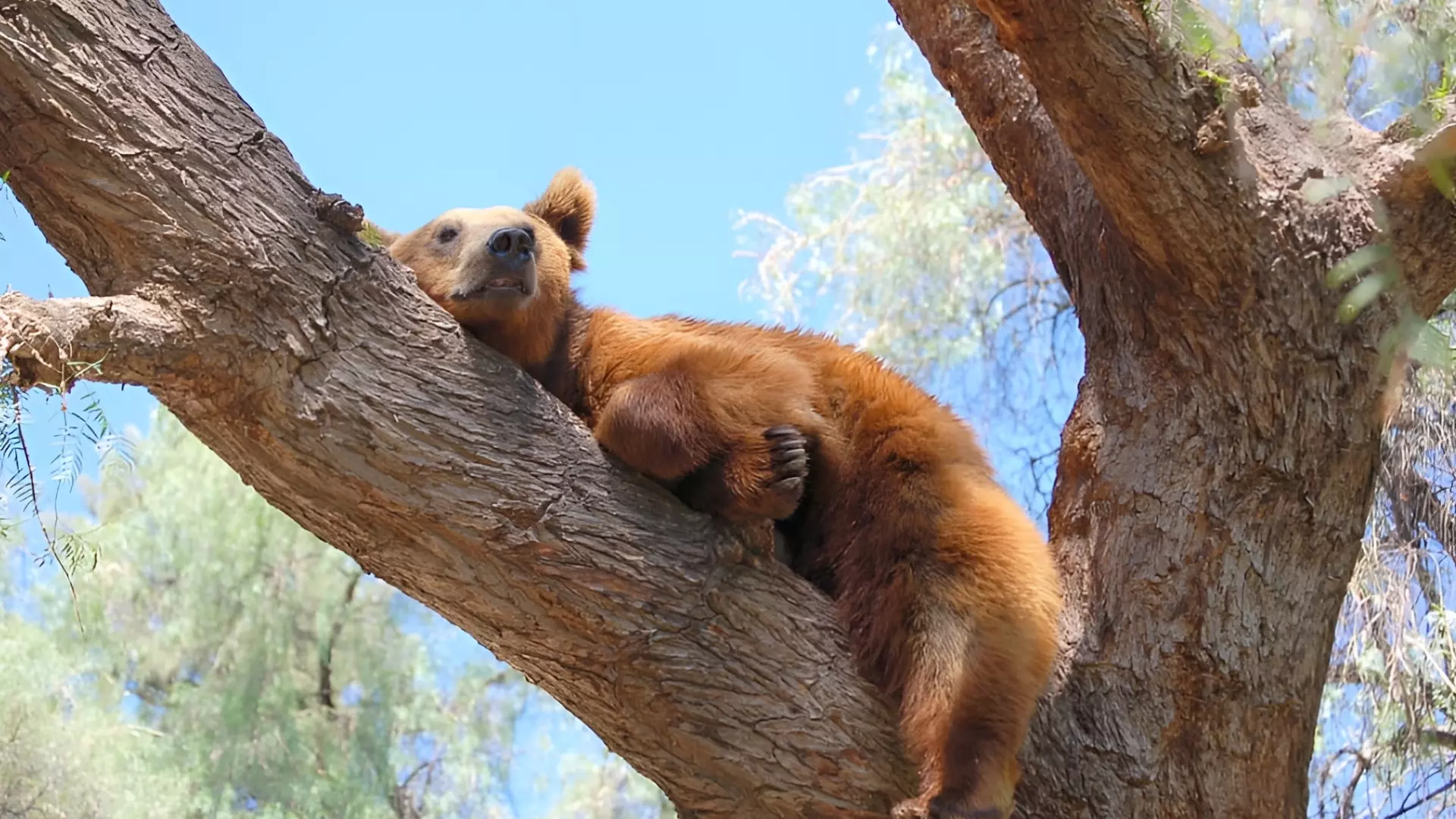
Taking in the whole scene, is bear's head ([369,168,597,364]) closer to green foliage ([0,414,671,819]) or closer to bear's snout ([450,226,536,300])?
bear's snout ([450,226,536,300])

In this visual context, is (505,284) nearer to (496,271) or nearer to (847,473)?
(496,271)

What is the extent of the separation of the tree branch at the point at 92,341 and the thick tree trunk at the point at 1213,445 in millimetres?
2201

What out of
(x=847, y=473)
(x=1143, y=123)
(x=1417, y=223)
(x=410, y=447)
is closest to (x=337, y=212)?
(x=410, y=447)

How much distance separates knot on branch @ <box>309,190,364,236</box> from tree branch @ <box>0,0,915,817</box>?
0.8 inches

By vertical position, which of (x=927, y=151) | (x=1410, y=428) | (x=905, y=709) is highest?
(x=927, y=151)

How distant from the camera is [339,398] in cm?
308

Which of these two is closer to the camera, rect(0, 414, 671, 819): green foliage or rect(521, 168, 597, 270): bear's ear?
rect(521, 168, 597, 270): bear's ear

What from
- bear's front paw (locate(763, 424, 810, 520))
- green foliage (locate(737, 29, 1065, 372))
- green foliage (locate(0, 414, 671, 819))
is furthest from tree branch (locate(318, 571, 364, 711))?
bear's front paw (locate(763, 424, 810, 520))

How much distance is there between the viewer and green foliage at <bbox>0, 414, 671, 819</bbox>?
773 cm

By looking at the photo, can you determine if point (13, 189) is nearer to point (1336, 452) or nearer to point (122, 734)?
point (1336, 452)

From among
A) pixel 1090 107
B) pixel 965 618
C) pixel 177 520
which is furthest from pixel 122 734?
pixel 1090 107

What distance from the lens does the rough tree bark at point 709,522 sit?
117 inches

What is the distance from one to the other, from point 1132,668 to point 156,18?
305 cm

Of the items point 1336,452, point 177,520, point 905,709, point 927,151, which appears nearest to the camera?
point 905,709
